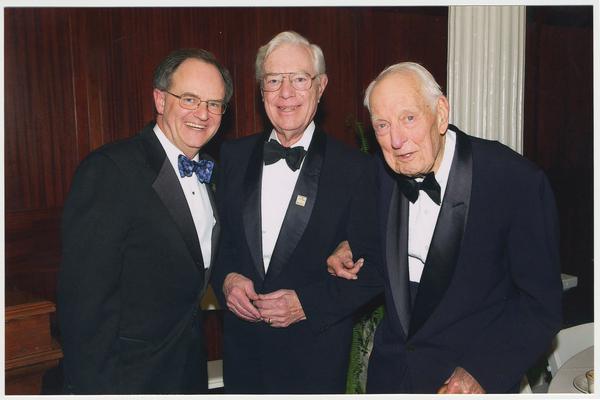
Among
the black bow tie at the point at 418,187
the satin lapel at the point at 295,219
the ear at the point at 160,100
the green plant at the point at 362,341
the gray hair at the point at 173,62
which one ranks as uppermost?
the gray hair at the point at 173,62

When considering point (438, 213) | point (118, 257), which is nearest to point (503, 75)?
point (438, 213)

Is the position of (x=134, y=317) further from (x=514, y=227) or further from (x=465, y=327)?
(x=514, y=227)

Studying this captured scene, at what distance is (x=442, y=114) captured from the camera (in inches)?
82.0

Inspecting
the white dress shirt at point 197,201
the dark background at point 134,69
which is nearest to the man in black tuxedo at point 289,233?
the white dress shirt at point 197,201

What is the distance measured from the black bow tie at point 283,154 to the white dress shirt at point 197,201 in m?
0.33

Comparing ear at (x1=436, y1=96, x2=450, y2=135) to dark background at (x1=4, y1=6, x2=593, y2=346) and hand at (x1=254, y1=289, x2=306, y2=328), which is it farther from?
dark background at (x1=4, y1=6, x2=593, y2=346)

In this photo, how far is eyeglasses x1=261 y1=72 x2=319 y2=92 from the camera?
2.54 m

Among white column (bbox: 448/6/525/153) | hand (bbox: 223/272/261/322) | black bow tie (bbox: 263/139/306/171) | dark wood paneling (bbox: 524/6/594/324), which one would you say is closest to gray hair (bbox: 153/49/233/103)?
black bow tie (bbox: 263/139/306/171)

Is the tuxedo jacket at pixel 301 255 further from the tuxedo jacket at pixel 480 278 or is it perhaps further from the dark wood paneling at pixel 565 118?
the dark wood paneling at pixel 565 118

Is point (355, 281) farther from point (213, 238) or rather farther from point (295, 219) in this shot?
point (213, 238)

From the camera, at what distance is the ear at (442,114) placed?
2.06 m

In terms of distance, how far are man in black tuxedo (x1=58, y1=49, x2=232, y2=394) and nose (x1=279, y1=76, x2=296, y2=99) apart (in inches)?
9.8

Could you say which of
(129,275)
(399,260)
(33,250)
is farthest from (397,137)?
(33,250)

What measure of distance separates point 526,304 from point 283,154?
120 cm
